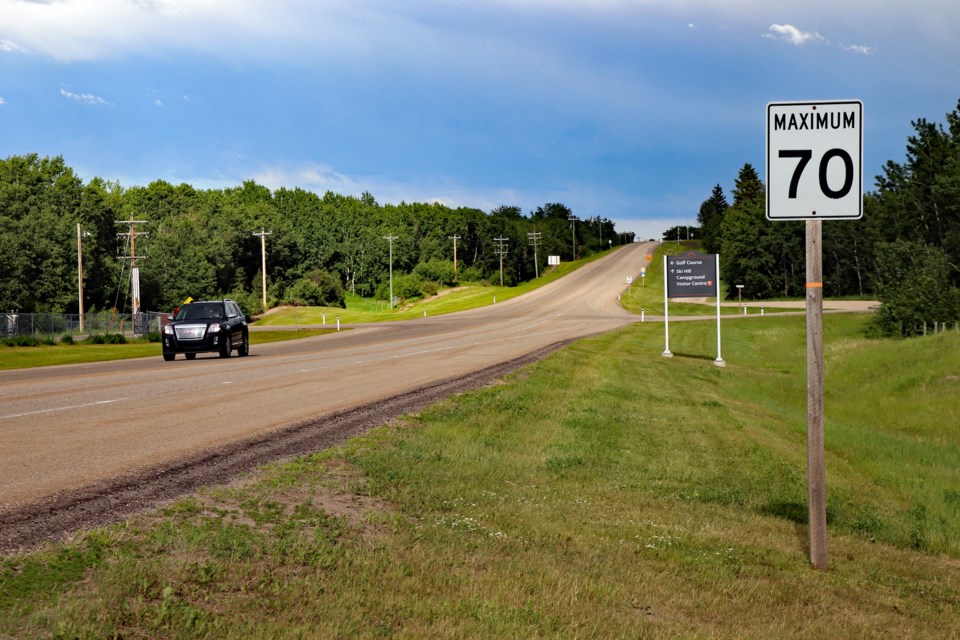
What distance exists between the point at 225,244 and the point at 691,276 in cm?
9303

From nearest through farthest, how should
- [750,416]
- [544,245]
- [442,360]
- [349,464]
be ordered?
[349,464] < [750,416] < [442,360] < [544,245]

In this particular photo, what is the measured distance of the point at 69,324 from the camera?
5728 cm

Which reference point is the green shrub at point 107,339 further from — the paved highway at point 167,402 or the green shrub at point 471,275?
the green shrub at point 471,275

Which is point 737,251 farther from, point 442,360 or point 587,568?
point 587,568

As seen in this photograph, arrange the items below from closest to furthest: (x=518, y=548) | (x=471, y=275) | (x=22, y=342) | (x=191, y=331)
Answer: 1. (x=518, y=548)
2. (x=191, y=331)
3. (x=22, y=342)
4. (x=471, y=275)

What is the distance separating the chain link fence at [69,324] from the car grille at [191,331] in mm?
22892


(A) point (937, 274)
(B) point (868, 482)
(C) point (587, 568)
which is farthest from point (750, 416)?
(A) point (937, 274)

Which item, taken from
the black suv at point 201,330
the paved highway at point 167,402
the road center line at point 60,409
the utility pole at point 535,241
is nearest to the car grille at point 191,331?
the black suv at point 201,330

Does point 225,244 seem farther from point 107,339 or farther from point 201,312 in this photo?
point 201,312

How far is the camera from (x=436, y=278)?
138 m

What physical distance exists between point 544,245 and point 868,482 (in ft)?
537

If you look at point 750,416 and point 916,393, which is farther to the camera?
point 916,393

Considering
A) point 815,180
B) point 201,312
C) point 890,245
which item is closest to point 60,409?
point 815,180

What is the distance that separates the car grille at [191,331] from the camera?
94.9 ft
